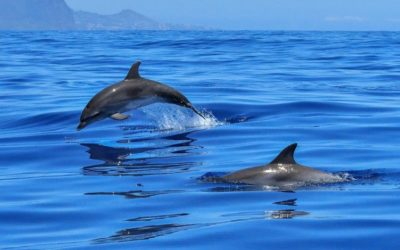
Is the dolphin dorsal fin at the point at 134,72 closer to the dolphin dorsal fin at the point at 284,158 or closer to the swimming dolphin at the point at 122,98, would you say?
the swimming dolphin at the point at 122,98

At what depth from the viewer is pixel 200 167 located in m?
11.9

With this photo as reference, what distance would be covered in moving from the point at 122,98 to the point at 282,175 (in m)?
4.19

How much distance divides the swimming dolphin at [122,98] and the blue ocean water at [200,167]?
0.55 meters

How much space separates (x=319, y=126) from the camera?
15891mm

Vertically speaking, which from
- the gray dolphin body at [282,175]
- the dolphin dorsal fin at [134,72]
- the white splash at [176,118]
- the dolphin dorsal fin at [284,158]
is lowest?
the gray dolphin body at [282,175]

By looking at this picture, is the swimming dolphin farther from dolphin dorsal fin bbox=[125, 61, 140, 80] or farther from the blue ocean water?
the blue ocean water

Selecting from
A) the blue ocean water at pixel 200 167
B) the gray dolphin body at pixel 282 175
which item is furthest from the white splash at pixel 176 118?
the gray dolphin body at pixel 282 175

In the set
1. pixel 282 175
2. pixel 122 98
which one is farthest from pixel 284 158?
pixel 122 98

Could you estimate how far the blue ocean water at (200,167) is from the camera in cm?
799

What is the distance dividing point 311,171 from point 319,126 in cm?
546

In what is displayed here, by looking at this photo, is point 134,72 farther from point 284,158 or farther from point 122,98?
point 284,158

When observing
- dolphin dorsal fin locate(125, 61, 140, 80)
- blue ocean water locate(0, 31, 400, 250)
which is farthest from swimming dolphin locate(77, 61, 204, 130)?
blue ocean water locate(0, 31, 400, 250)

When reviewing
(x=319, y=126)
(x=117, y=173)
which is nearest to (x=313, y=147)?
(x=319, y=126)

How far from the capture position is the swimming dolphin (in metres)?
13.6
